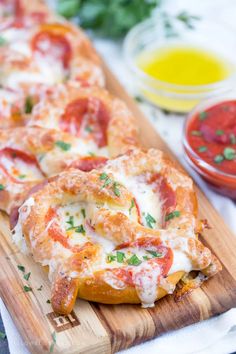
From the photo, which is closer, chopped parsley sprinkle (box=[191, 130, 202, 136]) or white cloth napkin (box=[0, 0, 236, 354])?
white cloth napkin (box=[0, 0, 236, 354])

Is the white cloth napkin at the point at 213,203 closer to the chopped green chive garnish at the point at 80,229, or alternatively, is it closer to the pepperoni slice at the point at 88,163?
the chopped green chive garnish at the point at 80,229

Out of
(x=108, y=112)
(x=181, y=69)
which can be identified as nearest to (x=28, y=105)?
(x=108, y=112)

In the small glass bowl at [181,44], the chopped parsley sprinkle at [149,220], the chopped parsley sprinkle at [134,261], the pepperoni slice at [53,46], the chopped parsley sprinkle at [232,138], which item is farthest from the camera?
the pepperoni slice at [53,46]

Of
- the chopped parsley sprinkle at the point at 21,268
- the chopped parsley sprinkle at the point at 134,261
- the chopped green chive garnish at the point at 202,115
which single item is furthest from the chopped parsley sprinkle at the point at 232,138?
the chopped parsley sprinkle at the point at 21,268

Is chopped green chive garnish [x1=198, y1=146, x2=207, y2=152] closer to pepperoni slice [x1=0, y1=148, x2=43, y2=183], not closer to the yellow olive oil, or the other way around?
the yellow olive oil

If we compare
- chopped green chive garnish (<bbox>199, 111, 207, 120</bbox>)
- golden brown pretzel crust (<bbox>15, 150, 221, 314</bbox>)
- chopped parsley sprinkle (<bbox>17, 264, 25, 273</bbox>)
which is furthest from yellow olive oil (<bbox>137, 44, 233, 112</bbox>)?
chopped parsley sprinkle (<bbox>17, 264, 25, 273</bbox>)

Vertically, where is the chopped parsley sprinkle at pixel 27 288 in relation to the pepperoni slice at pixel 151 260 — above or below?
below

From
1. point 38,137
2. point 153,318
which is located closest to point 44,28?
point 38,137
